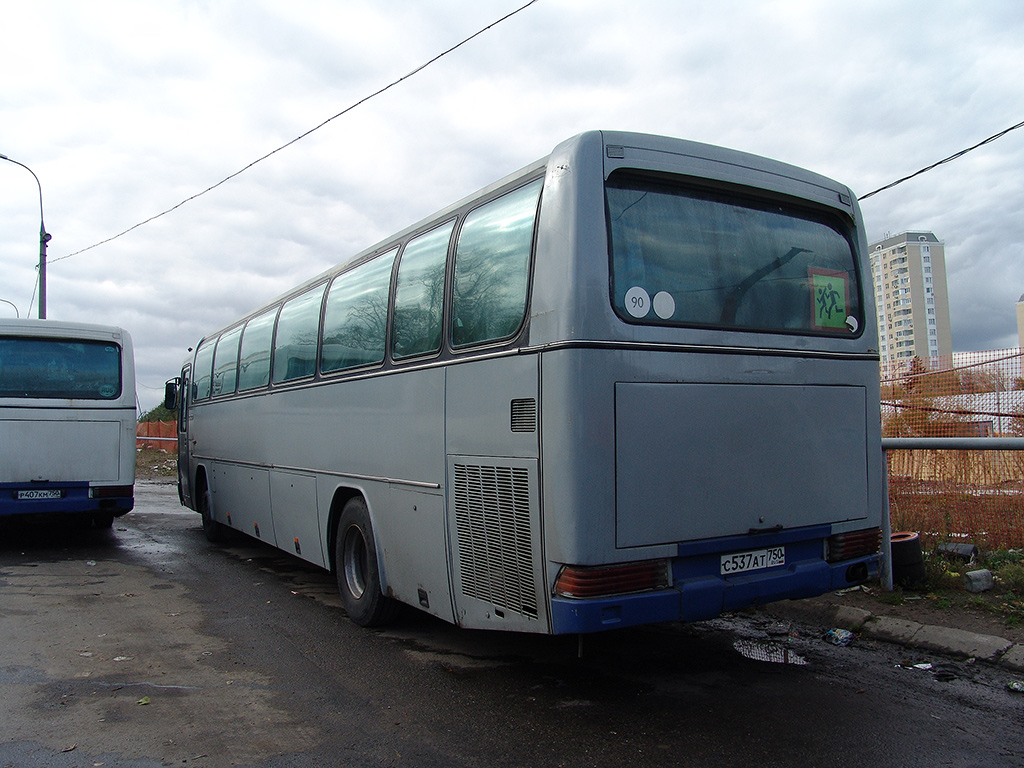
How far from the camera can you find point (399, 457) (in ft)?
18.8

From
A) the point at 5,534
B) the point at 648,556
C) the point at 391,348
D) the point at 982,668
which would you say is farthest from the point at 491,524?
the point at 5,534

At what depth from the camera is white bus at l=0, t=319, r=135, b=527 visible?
10500 millimetres

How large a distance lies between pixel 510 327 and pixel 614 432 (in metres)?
0.91

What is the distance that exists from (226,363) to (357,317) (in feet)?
16.8

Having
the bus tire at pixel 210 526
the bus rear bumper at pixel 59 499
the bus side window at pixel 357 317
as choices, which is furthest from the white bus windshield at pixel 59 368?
the bus side window at pixel 357 317

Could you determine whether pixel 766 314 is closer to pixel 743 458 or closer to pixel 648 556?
pixel 743 458

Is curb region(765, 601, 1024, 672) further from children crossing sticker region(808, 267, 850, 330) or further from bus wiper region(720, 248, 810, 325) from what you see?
bus wiper region(720, 248, 810, 325)

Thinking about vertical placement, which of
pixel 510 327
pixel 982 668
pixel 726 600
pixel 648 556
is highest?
pixel 510 327

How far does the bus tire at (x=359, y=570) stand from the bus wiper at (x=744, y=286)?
10.5ft

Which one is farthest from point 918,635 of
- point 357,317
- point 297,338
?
point 297,338

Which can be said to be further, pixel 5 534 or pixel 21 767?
pixel 5 534

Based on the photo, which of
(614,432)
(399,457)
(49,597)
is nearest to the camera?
(614,432)

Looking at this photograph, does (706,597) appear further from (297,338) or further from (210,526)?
(210,526)

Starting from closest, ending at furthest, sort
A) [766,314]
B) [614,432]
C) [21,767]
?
[21,767] → [614,432] → [766,314]
